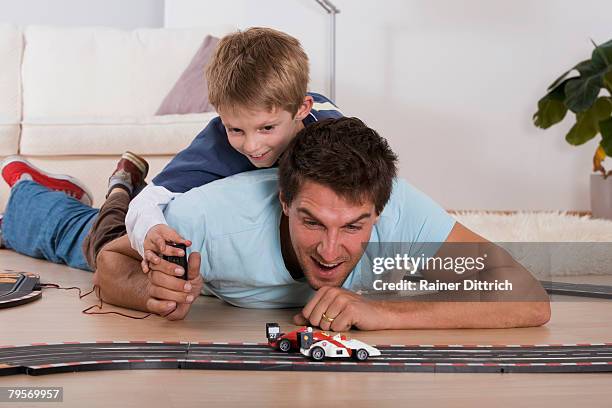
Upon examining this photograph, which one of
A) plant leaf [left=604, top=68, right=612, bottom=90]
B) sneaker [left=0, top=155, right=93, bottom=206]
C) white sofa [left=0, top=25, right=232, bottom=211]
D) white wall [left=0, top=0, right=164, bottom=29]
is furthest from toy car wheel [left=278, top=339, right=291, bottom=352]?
white wall [left=0, top=0, right=164, bottom=29]

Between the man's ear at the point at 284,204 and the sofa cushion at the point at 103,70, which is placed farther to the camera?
the sofa cushion at the point at 103,70

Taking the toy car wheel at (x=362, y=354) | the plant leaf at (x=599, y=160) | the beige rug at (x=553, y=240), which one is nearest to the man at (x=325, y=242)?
the toy car wheel at (x=362, y=354)

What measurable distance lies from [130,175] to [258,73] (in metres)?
1.17

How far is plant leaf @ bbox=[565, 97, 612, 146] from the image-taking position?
15.5 feet

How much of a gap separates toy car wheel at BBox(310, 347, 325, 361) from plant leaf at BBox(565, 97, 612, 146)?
11.6ft

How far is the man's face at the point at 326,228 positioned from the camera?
1797 millimetres

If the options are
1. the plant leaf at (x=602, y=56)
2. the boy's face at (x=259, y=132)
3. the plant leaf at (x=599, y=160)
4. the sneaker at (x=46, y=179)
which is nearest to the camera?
the boy's face at (x=259, y=132)

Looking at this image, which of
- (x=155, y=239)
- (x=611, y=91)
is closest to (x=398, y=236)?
(x=155, y=239)

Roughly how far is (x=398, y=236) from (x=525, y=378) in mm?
571

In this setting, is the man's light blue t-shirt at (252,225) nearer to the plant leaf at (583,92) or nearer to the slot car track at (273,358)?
the slot car track at (273,358)

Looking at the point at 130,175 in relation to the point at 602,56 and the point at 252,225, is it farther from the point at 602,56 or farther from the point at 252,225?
the point at 602,56

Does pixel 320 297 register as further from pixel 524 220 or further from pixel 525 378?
→ pixel 524 220

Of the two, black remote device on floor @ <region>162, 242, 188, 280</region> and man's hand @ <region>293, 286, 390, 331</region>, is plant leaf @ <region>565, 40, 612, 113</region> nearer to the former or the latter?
man's hand @ <region>293, 286, 390, 331</region>

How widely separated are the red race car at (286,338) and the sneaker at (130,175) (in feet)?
4.78
